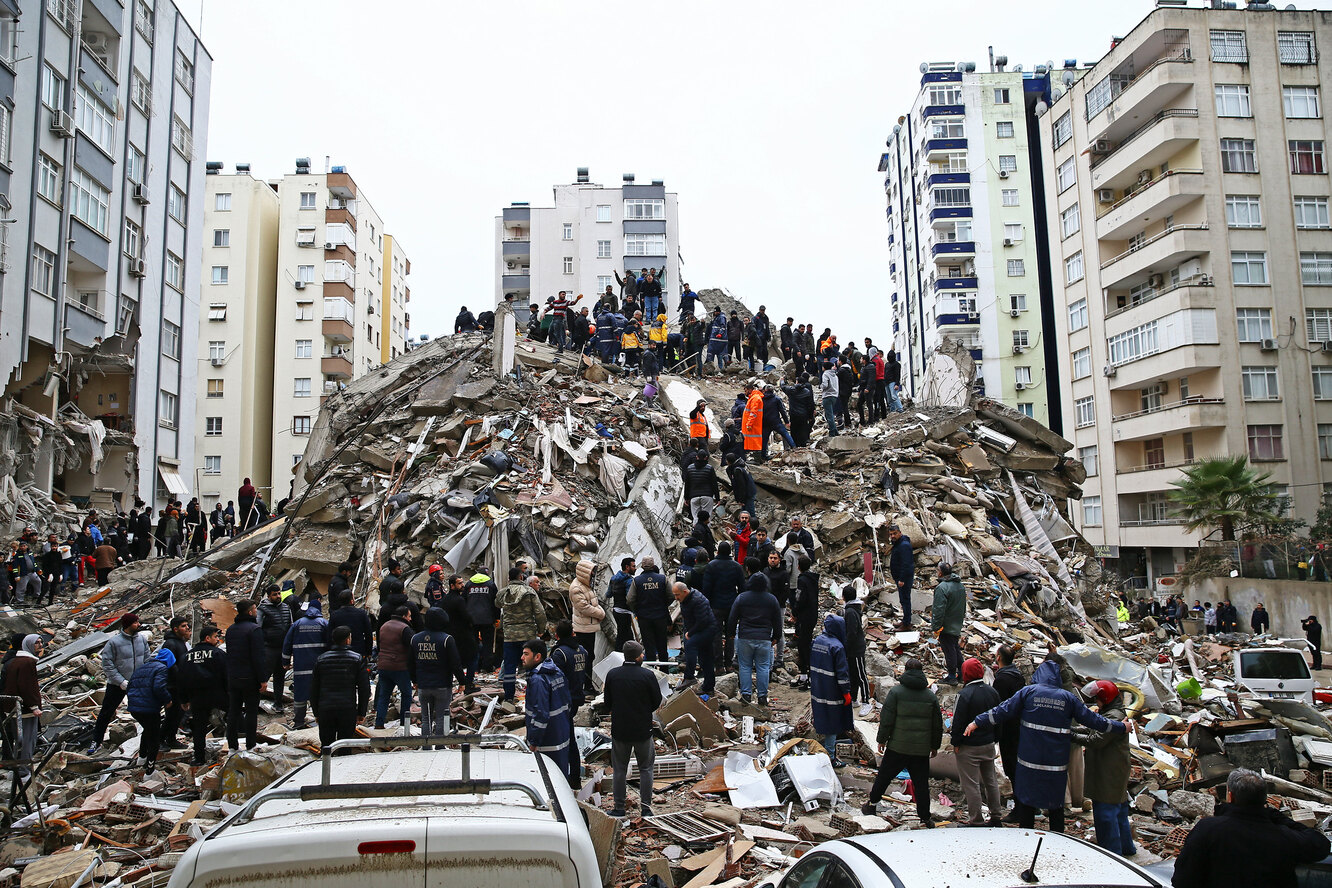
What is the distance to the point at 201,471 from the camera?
45125 millimetres

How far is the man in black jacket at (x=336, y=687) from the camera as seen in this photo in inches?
317

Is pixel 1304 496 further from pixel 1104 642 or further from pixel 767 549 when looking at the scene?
pixel 767 549

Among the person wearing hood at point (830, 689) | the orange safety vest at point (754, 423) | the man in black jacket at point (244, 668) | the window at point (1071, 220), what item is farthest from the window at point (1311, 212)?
the man in black jacket at point (244, 668)

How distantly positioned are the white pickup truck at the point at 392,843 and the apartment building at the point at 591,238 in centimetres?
6093

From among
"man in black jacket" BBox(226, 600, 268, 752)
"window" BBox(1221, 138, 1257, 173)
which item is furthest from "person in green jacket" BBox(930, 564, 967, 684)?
"window" BBox(1221, 138, 1257, 173)

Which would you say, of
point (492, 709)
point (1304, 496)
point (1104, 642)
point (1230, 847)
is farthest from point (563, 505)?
point (1304, 496)

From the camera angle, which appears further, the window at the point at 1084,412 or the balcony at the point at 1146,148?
the window at the point at 1084,412

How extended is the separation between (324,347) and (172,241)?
62.5 feet

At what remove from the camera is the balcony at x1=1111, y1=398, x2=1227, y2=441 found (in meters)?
33.5

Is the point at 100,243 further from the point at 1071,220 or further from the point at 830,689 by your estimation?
the point at 1071,220

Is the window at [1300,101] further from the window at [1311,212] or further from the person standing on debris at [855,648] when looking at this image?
the person standing on debris at [855,648]

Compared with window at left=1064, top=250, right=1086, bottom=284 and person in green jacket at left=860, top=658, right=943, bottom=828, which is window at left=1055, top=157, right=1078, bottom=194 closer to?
window at left=1064, top=250, right=1086, bottom=284

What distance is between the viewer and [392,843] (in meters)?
2.85

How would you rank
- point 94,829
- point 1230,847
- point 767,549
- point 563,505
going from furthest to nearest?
point 563,505, point 767,549, point 94,829, point 1230,847
